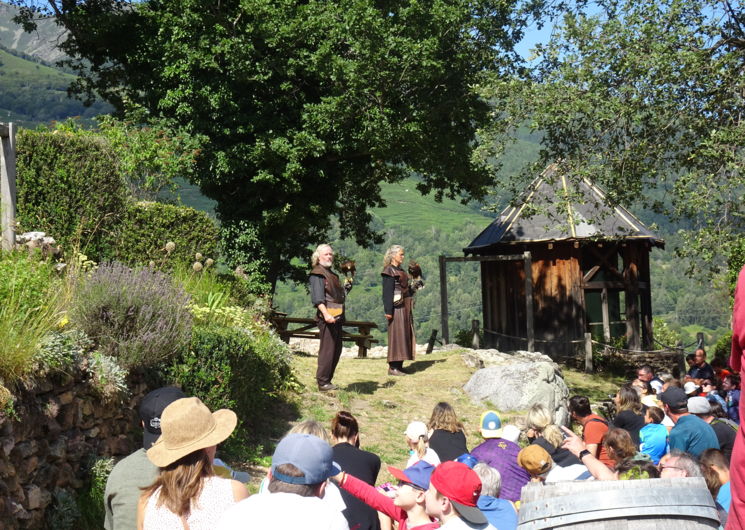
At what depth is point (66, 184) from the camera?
34.9 feet

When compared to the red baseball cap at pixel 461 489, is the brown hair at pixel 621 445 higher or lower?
lower

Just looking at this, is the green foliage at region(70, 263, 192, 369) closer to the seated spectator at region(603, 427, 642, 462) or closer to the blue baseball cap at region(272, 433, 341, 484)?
the seated spectator at region(603, 427, 642, 462)

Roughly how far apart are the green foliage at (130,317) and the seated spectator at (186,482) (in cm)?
385

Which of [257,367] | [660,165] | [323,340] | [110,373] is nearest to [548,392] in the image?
[323,340]

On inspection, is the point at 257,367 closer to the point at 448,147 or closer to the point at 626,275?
the point at 448,147

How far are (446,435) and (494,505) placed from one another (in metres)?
2.00

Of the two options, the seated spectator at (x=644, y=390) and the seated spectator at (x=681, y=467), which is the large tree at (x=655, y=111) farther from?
the seated spectator at (x=681, y=467)

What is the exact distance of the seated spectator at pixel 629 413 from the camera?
8562mm

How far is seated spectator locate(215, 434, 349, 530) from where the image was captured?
3127 mm

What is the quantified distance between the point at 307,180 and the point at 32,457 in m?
13.0

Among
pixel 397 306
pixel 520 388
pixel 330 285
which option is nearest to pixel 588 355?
pixel 520 388

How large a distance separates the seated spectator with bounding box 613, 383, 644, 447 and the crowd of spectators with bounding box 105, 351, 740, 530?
0.48 metres

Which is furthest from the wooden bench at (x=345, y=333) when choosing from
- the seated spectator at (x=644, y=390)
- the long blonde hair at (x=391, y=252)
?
the seated spectator at (x=644, y=390)

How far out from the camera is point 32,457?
19.0 ft
